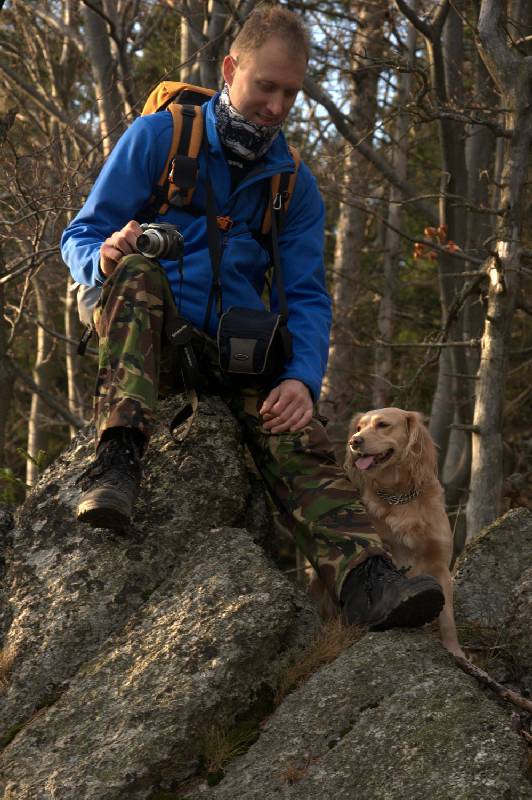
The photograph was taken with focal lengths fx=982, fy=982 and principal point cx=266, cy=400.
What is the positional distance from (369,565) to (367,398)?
842 cm

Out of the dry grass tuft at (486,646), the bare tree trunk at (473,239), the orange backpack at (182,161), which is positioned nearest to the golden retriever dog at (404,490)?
the dry grass tuft at (486,646)

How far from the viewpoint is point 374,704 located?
3.59m

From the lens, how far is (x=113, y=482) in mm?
4062

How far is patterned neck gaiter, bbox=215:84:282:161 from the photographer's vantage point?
4680mm

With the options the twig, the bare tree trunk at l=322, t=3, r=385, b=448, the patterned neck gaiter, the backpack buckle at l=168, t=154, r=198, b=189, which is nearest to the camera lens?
the backpack buckle at l=168, t=154, r=198, b=189

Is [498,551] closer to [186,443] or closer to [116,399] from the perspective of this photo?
[186,443]

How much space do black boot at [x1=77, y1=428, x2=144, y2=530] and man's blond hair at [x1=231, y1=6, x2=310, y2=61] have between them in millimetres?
1916

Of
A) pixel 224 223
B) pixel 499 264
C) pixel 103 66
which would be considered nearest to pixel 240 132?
pixel 224 223

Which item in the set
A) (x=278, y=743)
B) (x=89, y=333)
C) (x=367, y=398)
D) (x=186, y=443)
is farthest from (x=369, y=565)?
(x=367, y=398)

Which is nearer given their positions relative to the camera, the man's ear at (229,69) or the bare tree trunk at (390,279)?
the man's ear at (229,69)

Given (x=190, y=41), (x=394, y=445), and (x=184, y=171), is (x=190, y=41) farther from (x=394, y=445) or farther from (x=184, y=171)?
(x=394, y=445)

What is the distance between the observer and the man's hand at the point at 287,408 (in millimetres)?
4484

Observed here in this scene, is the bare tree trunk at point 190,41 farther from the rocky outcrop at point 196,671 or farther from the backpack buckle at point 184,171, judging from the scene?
the rocky outcrop at point 196,671

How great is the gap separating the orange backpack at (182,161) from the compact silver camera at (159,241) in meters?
0.39
